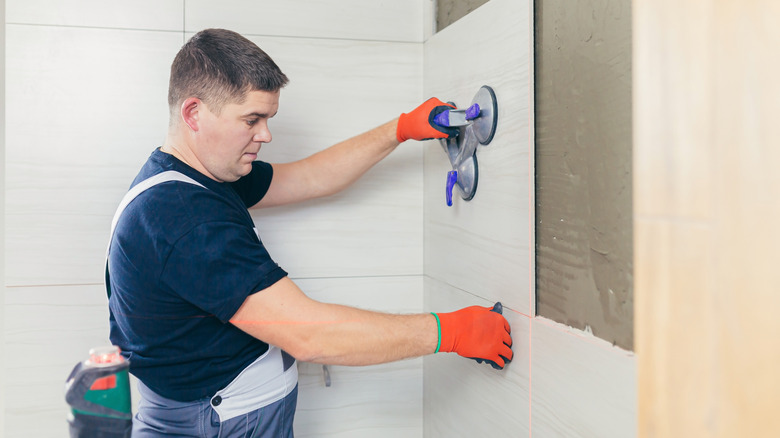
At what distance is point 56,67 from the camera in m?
1.17

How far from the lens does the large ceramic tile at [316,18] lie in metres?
1.24

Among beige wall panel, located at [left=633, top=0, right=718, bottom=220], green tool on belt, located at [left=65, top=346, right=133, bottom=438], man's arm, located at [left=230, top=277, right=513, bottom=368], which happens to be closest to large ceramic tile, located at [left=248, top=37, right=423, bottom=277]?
man's arm, located at [left=230, top=277, right=513, bottom=368]

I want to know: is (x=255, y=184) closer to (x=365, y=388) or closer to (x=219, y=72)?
(x=219, y=72)

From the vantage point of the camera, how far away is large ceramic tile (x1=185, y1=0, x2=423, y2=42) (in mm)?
1243

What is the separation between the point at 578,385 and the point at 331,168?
0.69m

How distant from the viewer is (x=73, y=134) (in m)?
1.18

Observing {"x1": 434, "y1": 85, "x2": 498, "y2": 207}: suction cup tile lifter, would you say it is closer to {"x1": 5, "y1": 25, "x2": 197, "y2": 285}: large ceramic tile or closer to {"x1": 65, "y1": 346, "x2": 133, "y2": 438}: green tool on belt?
{"x1": 5, "y1": 25, "x2": 197, "y2": 285}: large ceramic tile

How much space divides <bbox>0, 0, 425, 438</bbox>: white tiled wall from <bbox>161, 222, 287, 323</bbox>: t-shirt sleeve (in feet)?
1.64

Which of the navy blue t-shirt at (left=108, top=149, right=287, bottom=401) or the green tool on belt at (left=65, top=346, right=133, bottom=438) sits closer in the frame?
the green tool on belt at (left=65, top=346, right=133, bottom=438)

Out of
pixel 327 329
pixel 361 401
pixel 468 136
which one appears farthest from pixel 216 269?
pixel 361 401

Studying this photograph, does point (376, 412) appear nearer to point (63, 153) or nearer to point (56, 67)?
point (63, 153)

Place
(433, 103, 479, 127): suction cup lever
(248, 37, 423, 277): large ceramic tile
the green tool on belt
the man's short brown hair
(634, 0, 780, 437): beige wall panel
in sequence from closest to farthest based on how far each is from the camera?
(634, 0, 780, 437): beige wall panel, the green tool on belt, the man's short brown hair, (433, 103, 479, 127): suction cup lever, (248, 37, 423, 277): large ceramic tile

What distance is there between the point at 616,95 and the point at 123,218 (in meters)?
0.66

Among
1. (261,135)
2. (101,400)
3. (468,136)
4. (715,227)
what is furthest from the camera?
(468,136)
